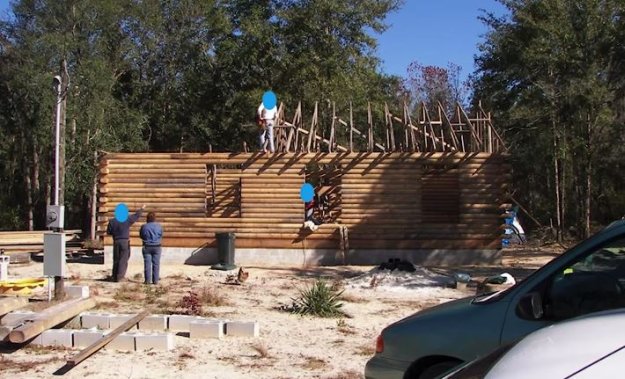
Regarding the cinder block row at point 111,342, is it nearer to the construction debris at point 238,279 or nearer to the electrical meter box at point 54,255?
the electrical meter box at point 54,255

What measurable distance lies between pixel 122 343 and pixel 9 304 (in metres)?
1.95

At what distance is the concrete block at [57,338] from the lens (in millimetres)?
8633

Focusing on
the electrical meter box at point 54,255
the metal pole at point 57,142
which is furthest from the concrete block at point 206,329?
the metal pole at point 57,142

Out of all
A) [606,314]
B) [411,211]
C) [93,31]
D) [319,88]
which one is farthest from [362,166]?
[93,31]

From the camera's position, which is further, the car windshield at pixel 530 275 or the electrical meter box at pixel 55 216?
the electrical meter box at pixel 55 216

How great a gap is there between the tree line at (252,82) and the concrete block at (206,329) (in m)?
16.5

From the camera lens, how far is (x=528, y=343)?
2.25 meters

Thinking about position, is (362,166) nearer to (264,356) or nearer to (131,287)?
(131,287)

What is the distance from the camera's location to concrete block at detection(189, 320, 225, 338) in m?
9.08

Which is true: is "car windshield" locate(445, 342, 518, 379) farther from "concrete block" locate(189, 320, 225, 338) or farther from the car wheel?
"concrete block" locate(189, 320, 225, 338)

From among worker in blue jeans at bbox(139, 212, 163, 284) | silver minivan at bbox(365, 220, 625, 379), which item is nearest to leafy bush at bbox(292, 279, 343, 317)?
worker in blue jeans at bbox(139, 212, 163, 284)

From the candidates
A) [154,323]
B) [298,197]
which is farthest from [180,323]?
[298,197]

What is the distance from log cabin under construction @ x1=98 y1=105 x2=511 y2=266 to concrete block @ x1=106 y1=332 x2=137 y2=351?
1039 centimetres

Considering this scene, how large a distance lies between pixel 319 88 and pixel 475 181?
36.7 feet
